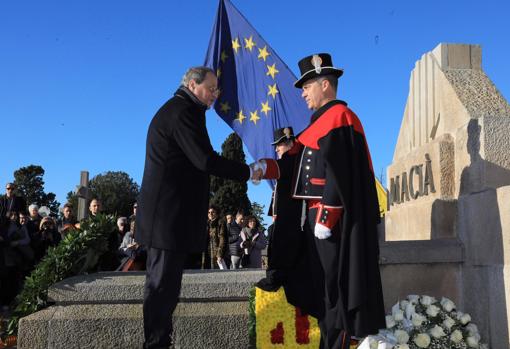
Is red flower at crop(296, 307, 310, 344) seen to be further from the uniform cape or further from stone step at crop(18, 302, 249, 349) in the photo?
the uniform cape

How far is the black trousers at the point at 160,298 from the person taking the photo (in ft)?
11.8

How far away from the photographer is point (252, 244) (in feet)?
38.7

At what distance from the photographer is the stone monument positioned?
391 centimetres

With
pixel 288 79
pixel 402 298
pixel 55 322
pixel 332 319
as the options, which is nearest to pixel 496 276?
pixel 402 298

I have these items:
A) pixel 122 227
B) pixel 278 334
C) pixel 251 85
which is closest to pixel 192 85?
pixel 278 334

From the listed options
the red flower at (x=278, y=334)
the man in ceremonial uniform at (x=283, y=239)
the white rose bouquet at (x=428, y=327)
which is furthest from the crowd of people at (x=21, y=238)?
the white rose bouquet at (x=428, y=327)

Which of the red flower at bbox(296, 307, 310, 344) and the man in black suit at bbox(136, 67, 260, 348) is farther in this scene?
the red flower at bbox(296, 307, 310, 344)

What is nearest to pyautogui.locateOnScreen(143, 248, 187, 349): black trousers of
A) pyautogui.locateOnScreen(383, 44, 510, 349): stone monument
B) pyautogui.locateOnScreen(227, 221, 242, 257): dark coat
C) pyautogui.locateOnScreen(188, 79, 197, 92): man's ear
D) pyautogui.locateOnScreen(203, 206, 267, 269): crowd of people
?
pyautogui.locateOnScreen(188, 79, 197, 92): man's ear

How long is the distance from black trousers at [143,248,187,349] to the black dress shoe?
2.34ft

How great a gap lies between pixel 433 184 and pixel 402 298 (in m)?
1.02

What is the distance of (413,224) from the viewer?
16.9ft

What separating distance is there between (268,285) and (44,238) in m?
6.57

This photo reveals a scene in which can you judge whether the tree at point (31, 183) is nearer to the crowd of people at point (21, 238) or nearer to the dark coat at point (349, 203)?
the crowd of people at point (21, 238)

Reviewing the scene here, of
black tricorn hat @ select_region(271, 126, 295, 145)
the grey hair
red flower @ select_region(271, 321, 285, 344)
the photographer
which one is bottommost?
red flower @ select_region(271, 321, 285, 344)
